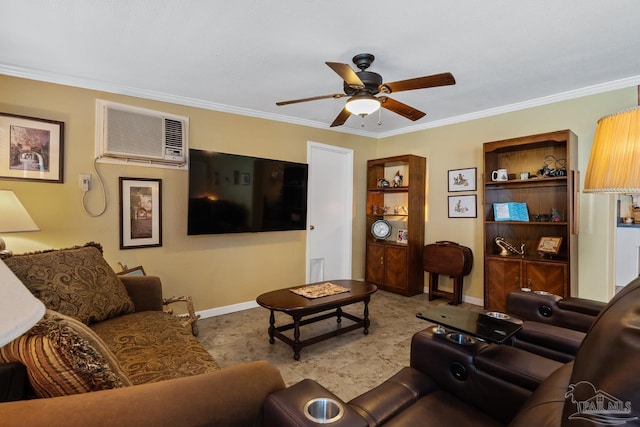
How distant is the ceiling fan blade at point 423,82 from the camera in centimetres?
206

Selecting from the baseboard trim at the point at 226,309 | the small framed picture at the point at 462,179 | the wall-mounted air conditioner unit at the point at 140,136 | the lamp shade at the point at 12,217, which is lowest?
the baseboard trim at the point at 226,309

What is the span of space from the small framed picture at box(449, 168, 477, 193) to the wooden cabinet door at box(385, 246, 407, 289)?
108 centimetres

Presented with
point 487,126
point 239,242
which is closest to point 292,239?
point 239,242

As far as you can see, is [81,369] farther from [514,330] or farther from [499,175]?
[499,175]

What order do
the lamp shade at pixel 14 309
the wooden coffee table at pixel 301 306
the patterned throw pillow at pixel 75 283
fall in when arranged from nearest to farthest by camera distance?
1. the lamp shade at pixel 14 309
2. the patterned throw pillow at pixel 75 283
3. the wooden coffee table at pixel 301 306

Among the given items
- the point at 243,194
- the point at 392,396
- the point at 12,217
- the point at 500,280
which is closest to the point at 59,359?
the point at 392,396

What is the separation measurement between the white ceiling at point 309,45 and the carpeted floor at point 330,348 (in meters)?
2.46

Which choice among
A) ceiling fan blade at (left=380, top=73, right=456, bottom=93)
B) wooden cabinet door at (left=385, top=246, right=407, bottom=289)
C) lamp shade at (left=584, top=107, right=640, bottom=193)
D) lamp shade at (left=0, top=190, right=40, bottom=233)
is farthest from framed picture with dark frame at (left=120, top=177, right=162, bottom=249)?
lamp shade at (left=584, top=107, right=640, bottom=193)

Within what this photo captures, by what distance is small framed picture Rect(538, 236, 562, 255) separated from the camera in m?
3.25

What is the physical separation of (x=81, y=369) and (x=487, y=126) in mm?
4378

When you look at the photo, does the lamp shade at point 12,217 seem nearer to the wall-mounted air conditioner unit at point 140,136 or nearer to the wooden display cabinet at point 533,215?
the wall-mounted air conditioner unit at point 140,136

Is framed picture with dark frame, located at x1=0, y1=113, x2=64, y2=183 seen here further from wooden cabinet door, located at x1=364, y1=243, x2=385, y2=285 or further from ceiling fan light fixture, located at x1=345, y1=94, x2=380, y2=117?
wooden cabinet door, located at x1=364, y1=243, x2=385, y2=285

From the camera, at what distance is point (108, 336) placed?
69.4 inches

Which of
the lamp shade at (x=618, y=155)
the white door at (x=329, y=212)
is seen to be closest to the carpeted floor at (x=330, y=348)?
the white door at (x=329, y=212)
